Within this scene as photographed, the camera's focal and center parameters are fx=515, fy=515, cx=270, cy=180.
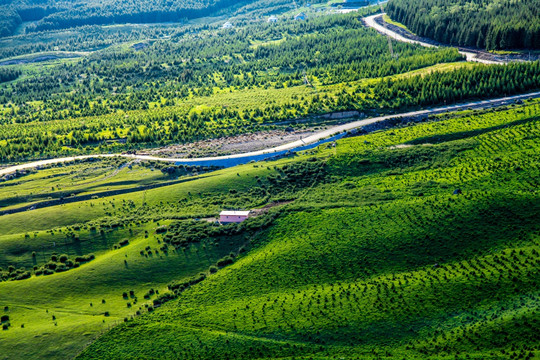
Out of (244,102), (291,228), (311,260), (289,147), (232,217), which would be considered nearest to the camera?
(311,260)

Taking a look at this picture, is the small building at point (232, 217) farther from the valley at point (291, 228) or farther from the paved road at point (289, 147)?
the paved road at point (289, 147)

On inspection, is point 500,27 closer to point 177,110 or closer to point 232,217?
point 177,110

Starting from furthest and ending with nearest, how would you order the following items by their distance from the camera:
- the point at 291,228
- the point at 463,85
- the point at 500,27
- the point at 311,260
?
the point at 500,27
the point at 463,85
the point at 291,228
the point at 311,260

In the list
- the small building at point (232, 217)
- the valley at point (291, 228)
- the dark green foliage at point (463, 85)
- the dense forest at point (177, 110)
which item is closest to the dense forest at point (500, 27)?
the dense forest at point (177, 110)

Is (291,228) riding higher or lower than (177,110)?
lower

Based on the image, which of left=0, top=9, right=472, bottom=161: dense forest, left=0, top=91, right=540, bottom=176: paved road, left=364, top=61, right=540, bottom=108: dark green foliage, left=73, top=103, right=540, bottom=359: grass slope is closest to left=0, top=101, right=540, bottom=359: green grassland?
left=73, top=103, right=540, bottom=359: grass slope

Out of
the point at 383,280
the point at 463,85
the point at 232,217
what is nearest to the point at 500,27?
the point at 463,85

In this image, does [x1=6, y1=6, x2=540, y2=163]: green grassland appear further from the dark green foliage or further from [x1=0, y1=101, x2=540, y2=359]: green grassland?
[x1=0, y1=101, x2=540, y2=359]: green grassland

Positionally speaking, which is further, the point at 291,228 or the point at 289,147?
the point at 289,147

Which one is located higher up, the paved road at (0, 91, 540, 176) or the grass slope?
the paved road at (0, 91, 540, 176)
